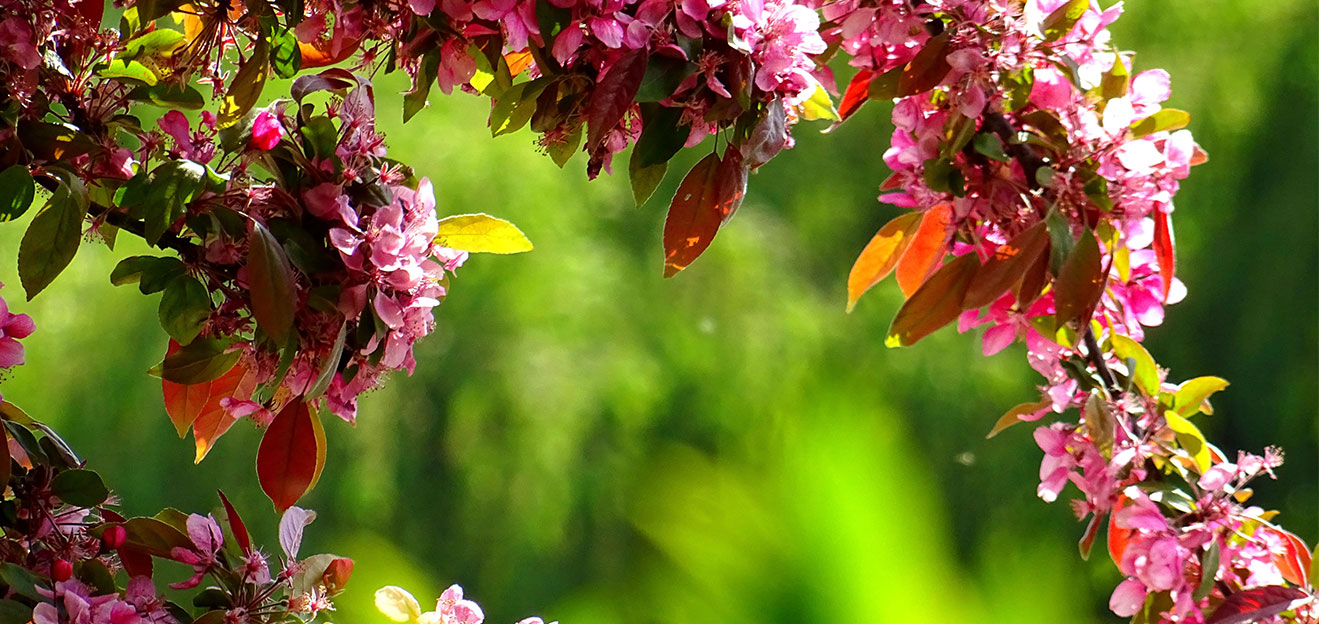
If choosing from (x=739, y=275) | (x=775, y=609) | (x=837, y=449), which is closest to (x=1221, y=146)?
(x=739, y=275)

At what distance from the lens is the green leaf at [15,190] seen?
332 mm

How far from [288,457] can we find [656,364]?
115cm

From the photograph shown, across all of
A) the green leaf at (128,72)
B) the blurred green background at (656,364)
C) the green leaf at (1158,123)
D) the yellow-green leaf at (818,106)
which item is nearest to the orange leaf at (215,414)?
the green leaf at (128,72)

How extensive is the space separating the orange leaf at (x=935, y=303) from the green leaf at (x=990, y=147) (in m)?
0.05

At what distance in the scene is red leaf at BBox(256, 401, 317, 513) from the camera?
40 centimetres

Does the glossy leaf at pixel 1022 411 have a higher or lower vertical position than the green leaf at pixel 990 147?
lower

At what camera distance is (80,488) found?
396mm

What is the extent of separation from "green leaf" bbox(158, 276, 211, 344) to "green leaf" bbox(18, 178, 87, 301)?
1.2 inches

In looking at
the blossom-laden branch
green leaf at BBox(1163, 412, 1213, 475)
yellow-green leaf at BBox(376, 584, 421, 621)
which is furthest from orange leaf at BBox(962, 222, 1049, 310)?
yellow-green leaf at BBox(376, 584, 421, 621)

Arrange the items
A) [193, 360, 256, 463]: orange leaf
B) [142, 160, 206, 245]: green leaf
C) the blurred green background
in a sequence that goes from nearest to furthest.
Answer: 1. [142, 160, 206, 245]: green leaf
2. [193, 360, 256, 463]: orange leaf
3. the blurred green background

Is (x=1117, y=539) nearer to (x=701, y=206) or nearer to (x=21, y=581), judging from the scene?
(x=701, y=206)

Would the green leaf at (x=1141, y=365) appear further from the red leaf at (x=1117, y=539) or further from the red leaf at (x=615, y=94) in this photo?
the red leaf at (x=615, y=94)

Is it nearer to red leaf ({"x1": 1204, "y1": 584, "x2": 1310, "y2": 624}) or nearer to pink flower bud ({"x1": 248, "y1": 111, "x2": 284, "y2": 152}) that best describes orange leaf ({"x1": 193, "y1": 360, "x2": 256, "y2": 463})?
pink flower bud ({"x1": 248, "y1": 111, "x2": 284, "y2": 152})

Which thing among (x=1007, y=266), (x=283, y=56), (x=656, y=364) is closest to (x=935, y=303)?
(x=1007, y=266)
